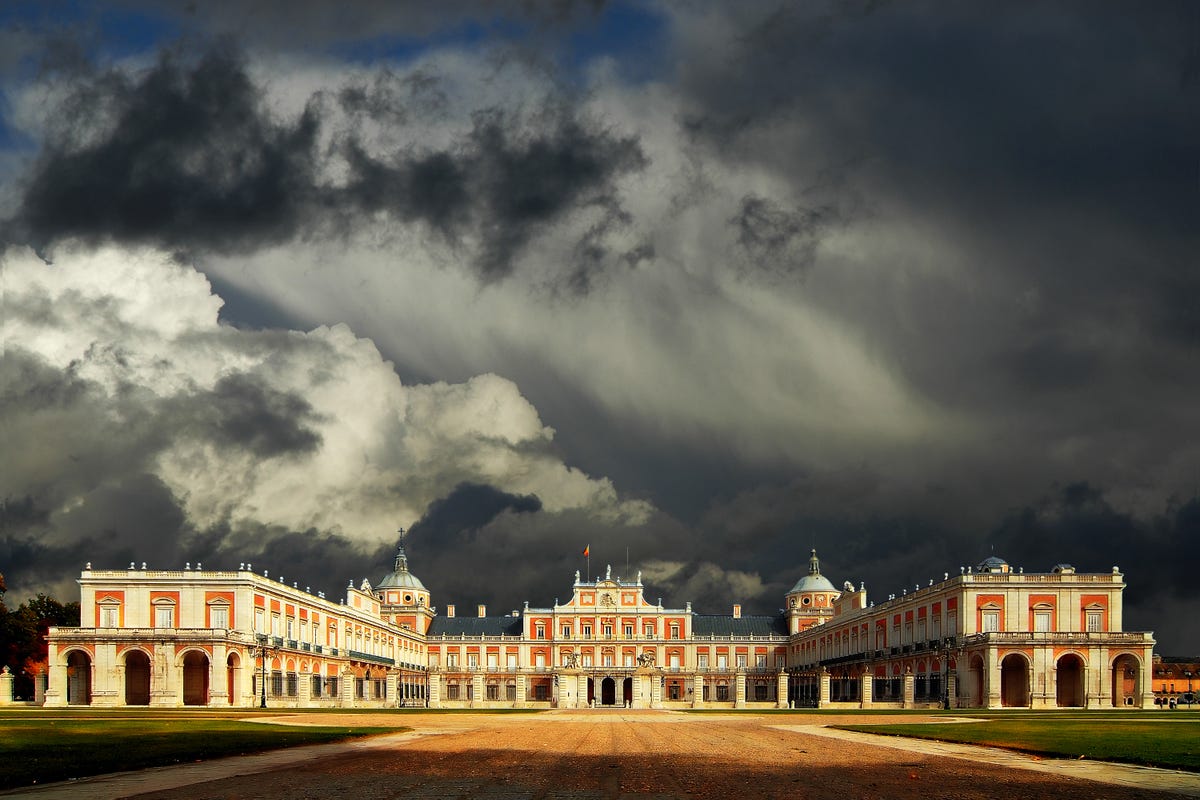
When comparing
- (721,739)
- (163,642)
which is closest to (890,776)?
(721,739)

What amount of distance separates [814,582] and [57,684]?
8879 centimetres

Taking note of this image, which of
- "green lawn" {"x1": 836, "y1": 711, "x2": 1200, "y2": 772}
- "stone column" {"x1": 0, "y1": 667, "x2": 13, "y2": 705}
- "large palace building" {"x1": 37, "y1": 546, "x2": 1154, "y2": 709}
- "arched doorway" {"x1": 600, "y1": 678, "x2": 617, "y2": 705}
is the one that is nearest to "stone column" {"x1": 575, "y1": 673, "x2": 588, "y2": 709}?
"large palace building" {"x1": 37, "y1": 546, "x2": 1154, "y2": 709}

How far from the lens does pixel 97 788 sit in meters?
18.3

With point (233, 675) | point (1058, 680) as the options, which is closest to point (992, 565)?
point (1058, 680)

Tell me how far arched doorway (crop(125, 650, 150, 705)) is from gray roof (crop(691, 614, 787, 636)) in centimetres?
7159

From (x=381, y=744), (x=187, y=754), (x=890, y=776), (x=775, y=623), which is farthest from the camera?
(x=775, y=623)

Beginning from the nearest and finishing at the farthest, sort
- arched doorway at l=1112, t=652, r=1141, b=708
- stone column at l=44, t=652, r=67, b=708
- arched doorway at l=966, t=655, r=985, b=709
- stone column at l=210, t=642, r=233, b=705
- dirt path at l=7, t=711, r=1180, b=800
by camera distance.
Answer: dirt path at l=7, t=711, r=1180, b=800
stone column at l=44, t=652, r=67, b=708
stone column at l=210, t=642, r=233, b=705
arched doorway at l=966, t=655, r=985, b=709
arched doorway at l=1112, t=652, r=1141, b=708

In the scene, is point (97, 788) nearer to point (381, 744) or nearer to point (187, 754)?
point (187, 754)

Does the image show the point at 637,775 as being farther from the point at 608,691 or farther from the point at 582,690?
the point at 608,691

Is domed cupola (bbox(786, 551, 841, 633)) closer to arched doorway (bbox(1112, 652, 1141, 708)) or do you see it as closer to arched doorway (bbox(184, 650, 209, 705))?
arched doorway (bbox(1112, 652, 1141, 708))

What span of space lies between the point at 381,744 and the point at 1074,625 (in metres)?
62.6

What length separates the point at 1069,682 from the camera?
81.3 metres

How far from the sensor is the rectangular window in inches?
3167

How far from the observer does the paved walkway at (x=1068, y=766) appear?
63.8ft
